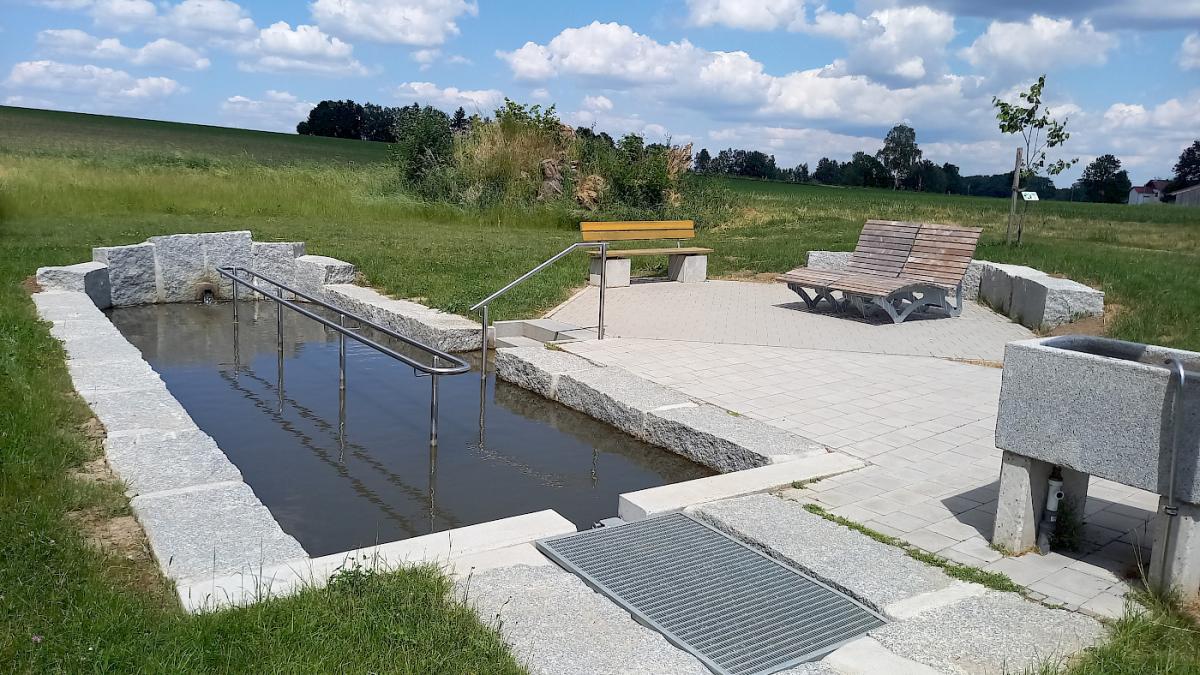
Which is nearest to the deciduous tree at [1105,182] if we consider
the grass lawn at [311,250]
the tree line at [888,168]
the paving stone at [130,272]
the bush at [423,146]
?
the tree line at [888,168]

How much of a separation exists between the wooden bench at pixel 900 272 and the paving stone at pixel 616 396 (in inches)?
149

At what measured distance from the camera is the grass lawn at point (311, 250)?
2.88 metres

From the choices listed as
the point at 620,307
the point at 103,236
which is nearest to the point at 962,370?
the point at 620,307

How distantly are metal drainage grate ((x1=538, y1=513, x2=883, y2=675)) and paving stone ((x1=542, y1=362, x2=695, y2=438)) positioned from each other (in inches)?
77.9

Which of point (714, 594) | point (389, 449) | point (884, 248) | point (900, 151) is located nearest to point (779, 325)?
point (884, 248)

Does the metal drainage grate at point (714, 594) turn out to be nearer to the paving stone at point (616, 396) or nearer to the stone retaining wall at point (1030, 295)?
the paving stone at point (616, 396)

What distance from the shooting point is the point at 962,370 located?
25.9ft

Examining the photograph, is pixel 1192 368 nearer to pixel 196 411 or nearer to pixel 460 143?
pixel 196 411

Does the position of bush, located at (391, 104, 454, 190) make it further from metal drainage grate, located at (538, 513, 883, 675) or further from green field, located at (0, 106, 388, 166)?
metal drainage grate, located at (538, 513, 883, 675)

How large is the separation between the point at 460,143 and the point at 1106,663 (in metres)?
21.8

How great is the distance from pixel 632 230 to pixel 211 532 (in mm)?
8957

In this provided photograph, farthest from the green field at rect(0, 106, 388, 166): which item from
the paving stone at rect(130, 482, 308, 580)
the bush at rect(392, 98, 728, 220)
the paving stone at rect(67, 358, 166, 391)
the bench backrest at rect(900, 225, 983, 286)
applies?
the paving stone at rect(130, 482, 308, 580)

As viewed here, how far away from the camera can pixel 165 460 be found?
463cm

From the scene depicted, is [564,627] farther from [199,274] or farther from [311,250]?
[311,250]
